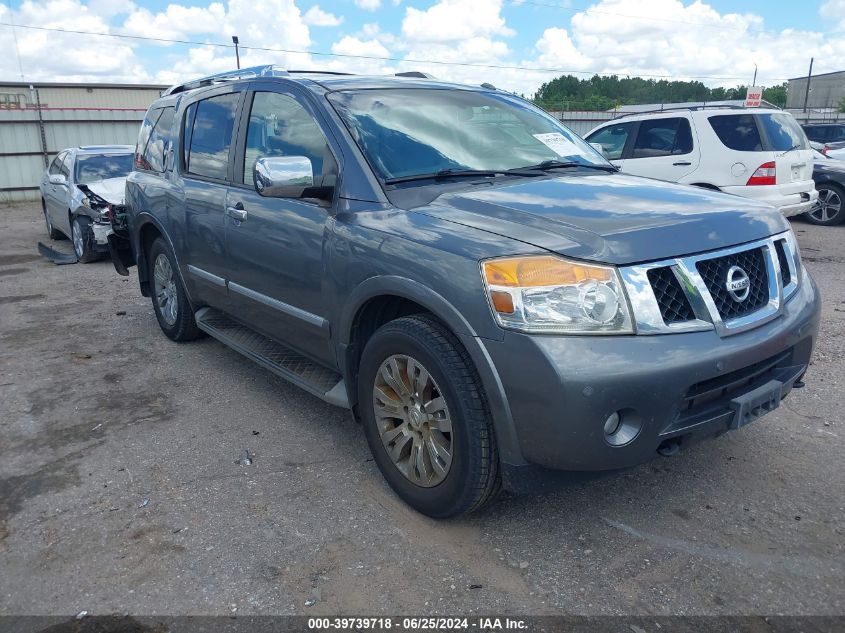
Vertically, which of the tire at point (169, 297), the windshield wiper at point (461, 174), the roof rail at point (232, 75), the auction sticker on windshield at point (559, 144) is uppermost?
the roof rail at point (232, 75)

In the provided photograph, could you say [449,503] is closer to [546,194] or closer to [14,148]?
[546,194]

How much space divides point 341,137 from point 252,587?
6.73 ft

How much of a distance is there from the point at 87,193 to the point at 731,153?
852 centimetres

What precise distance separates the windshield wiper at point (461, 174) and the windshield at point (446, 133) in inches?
0.9

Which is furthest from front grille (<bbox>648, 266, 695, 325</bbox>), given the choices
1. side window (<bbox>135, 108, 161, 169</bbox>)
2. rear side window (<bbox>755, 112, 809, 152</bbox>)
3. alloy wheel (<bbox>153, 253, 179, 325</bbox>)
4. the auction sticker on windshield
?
rear side window (<bbox>755, 112, 809, 152</bbox>)

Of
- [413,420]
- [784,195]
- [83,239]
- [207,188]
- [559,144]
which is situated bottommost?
[83,239]

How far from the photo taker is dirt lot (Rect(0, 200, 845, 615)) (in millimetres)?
2520

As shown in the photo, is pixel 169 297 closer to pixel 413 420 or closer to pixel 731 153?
pixel 413 420

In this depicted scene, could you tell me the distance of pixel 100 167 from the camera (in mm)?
→ 9992

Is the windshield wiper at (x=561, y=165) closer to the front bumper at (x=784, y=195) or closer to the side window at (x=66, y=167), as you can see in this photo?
the front bumper at (x=784, y=195)

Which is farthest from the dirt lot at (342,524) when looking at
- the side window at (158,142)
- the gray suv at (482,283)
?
the side window at (158,142)

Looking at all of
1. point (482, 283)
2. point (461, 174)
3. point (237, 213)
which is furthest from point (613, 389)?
point (237, 213)

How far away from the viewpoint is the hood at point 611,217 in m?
2.52

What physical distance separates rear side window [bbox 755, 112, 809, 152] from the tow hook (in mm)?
7752
